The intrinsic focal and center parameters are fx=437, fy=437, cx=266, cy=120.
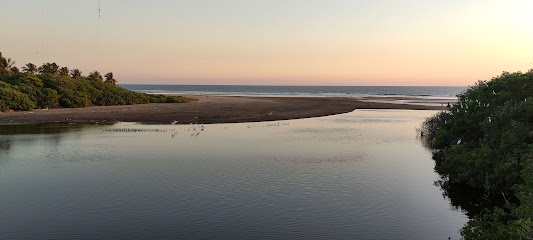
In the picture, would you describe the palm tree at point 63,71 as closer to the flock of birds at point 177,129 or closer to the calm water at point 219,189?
the flock of birds at point 177,129

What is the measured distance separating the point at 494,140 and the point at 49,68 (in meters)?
119

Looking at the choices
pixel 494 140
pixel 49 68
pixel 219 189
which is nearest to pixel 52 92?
pixel 49 68

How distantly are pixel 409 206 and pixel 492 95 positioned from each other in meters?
11.1

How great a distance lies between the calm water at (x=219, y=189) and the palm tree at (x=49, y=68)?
3164 inches

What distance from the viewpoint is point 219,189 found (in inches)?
953

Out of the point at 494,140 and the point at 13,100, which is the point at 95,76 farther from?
the point at 494,140

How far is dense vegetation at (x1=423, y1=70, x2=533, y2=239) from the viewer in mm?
21375

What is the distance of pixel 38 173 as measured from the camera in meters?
28.0

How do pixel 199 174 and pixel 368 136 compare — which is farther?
pixel 368 136

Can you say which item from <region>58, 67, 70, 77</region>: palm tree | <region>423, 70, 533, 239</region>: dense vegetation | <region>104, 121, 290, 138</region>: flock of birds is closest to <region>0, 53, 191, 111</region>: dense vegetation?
<region>58, 67, 70, 77</region>: palm tree

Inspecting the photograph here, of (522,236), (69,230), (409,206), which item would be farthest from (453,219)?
(69,230)

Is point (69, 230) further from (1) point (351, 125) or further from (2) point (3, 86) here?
(2) point (3, 86)

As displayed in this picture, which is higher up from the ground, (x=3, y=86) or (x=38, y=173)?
(x=3, y=86)

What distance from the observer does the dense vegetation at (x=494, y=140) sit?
70.1 feet
